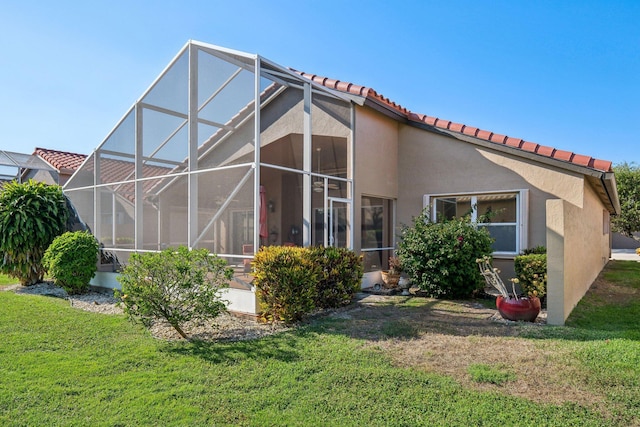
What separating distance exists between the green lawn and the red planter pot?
581 millimetres

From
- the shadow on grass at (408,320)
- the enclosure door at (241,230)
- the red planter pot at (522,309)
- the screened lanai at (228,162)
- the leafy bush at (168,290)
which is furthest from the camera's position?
the screened lanai at (228,162)

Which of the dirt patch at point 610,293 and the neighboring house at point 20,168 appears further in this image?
the neighboring house at point 20,168

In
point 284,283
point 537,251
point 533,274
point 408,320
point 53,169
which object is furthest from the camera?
point 53,169

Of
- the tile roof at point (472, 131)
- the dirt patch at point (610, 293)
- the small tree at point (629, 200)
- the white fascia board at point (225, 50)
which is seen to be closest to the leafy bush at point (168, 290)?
the white fascia board at point (225, 50)

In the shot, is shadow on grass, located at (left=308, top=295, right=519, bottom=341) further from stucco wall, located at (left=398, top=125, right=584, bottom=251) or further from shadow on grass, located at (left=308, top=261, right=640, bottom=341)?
stucco wall, located at (left=398, top=125, right=584, bottom=251)

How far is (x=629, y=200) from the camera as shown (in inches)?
1304

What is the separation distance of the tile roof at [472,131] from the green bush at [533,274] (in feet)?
10.3

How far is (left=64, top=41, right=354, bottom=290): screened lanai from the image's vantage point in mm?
8359

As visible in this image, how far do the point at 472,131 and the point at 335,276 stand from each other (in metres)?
6.19

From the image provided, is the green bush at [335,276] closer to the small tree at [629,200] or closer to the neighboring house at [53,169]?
the neighboring house at [53,169]

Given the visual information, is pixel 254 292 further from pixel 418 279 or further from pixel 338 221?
pixel 418 279

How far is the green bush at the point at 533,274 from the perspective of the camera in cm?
831

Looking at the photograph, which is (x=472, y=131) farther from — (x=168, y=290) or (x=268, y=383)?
(x=268, y=383)

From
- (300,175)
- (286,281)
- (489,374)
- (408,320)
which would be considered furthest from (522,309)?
(300,175)
